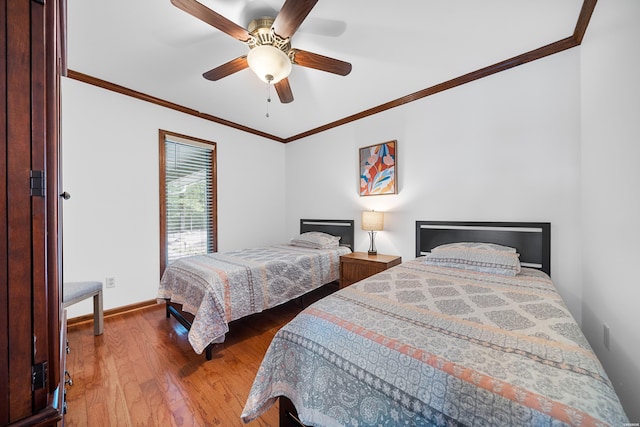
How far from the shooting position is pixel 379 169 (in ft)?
10.8

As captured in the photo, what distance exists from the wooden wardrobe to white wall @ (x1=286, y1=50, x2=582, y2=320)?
2971 millimetres

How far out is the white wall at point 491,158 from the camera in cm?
211

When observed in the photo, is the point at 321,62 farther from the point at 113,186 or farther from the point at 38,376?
the point at 113,186

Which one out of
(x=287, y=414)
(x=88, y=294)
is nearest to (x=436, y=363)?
(x=287, y=414)

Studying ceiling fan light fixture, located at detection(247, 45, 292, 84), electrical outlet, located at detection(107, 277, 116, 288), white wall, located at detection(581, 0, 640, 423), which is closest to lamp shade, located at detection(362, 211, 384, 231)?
white wall, located at detection(581, 0, 640, 423)

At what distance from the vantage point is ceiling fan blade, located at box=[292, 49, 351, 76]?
6.12 ft

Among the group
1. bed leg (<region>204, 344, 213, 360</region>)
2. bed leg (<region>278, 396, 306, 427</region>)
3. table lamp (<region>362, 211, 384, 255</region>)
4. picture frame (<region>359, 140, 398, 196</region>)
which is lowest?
bed leg (<region>204, 344, 213, 360</region>)

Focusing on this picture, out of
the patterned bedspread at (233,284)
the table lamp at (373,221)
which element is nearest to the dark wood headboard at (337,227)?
the table lamp at (373,221)

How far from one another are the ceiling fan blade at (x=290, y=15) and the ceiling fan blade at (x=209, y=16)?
9.6 inches

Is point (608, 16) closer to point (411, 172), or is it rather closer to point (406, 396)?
point (411, 172)

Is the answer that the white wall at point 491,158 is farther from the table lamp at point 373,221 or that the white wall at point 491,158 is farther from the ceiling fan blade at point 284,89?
the ceiling fan blade at point 284,89

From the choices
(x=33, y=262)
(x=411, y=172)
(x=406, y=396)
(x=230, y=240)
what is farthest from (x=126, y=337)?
(x=411, y=172)

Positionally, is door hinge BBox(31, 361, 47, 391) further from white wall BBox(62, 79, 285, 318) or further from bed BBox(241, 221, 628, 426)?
white wall BBox(62, 79, 285, 318)

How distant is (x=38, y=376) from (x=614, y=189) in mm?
2502
